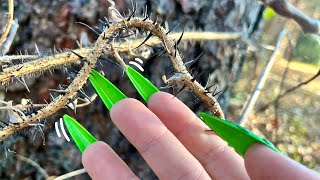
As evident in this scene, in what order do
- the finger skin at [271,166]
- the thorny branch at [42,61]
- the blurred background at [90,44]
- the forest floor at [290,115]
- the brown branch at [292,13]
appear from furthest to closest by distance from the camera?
the forest floor at [290,115] → the brown branch at [292,13] → the blurred background at [90,44] → the thorny branch at [42,61] → the finger skin at [271,166]

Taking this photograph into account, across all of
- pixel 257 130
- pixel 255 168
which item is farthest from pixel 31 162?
pixel 257 130

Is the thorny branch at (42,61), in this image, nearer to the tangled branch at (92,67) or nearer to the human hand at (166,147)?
the tangled branch at (92,67)

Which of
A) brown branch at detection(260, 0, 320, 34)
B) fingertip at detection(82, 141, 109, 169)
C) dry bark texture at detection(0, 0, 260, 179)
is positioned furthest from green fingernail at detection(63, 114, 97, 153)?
brown branch at detection(260, 0, 320, 34)

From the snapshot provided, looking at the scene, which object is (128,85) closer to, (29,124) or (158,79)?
(158,79)

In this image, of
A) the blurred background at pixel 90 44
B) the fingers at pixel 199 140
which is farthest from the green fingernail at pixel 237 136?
the blurred background at pixel 90 44

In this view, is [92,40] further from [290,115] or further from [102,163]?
[290,115]

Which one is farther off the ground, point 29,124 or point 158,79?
point 29,124

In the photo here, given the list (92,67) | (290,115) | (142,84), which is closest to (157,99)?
(142,84)
